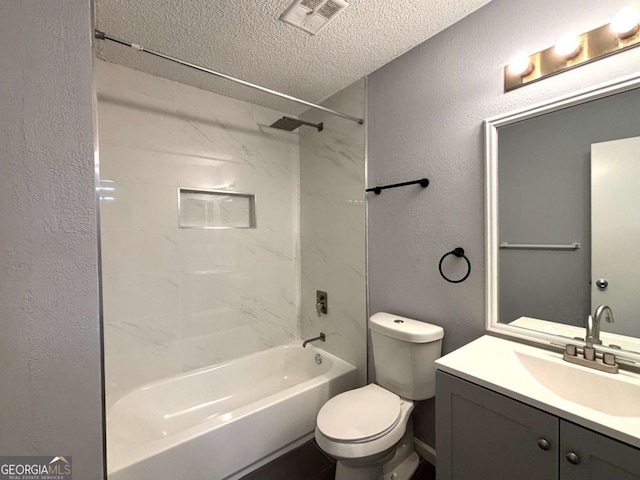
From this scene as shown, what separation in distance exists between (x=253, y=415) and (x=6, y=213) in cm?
139

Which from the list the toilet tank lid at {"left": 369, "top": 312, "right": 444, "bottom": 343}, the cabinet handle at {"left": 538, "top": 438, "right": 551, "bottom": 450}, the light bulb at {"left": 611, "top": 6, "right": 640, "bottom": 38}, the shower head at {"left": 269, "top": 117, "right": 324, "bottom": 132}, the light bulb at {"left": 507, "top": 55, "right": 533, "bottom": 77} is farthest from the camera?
the shower head at {"left": 269, "top": 117, "right": 324, "bottom": 132}

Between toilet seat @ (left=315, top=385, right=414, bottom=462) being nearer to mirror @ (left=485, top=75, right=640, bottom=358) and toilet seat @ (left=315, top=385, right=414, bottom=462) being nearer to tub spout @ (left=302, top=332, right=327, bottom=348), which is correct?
mirror @ (left=485, top=75, right=640, bottom=358)

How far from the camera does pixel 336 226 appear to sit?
7.27ft

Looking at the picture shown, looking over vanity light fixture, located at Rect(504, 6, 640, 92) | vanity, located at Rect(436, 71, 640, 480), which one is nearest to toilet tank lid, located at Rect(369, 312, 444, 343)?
vanity, located at Rect(436, 71, 640, 480)

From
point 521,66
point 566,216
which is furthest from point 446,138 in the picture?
point 566,216

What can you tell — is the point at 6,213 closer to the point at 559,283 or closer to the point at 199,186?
the point at 199,186

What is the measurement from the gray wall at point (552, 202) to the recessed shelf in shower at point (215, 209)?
1796 mm

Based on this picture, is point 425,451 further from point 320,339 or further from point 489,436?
point 320,339

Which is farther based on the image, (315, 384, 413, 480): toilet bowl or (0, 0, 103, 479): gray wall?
(315, 384, 413, 480): toilet bowl

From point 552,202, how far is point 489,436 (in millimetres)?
985

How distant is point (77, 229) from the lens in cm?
87

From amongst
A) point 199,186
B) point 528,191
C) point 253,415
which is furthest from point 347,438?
point 199,186

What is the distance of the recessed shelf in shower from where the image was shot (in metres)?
2.09

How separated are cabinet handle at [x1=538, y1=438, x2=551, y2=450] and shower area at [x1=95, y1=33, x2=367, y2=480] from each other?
4.00 feet
